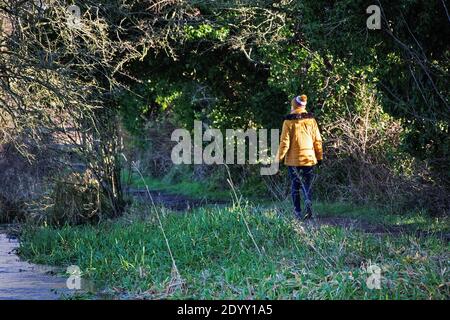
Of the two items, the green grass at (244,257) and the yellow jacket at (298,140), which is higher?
the yellow jacket at (298,140)

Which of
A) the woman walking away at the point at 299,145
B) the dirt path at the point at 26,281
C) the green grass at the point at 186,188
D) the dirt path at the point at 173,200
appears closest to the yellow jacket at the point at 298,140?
the woman walking away at the point at 299,145

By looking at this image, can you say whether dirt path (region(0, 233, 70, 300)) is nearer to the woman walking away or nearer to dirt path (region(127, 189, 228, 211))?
the woman walking away

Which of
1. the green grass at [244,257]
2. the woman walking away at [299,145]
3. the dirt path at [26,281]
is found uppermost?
the woman walking away at [299,145]

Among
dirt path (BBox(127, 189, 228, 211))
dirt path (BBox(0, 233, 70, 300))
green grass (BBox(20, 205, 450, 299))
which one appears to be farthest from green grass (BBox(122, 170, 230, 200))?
dirt path (BBox(0, 233, 70, 300))

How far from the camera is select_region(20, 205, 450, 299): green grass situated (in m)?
7.74

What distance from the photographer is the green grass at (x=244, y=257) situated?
25.4 feet

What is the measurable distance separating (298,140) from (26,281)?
502 centimetres

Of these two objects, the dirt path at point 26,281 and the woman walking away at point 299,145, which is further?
the woman walking away at point 299,145

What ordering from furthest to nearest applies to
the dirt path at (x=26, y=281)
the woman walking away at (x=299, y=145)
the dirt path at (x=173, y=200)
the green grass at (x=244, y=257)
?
the dirt path at (x=173, y=200)
the woman walking away at (x=299, y=145)
the dirt path at (x=26, y=281)
the green grass at (x=244, y=257)

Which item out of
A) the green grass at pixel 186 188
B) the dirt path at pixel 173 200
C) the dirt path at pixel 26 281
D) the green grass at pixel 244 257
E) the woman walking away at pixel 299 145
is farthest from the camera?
the green grass at pixel 186 188

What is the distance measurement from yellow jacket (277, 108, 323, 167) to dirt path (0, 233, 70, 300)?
4.31m

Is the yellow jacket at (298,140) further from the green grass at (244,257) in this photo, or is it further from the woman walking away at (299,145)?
the green grass at (244,257)

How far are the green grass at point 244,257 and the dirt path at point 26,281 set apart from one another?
13.0 inches
